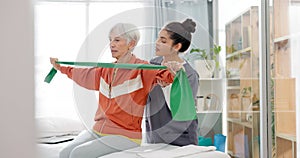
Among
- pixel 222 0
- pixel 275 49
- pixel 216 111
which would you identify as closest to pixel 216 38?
pixel 222 0

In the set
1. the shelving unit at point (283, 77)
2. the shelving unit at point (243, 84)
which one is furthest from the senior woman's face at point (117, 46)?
the shelving unit at point (283, 77)

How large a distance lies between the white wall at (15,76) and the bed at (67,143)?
0.74m

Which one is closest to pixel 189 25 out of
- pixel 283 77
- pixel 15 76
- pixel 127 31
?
pixel 127 31

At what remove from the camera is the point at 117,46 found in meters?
1.53

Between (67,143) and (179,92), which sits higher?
(179,92)

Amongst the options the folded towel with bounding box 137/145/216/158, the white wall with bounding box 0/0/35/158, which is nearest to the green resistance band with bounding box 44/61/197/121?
the folded towel with bounding box 137/145/216/158

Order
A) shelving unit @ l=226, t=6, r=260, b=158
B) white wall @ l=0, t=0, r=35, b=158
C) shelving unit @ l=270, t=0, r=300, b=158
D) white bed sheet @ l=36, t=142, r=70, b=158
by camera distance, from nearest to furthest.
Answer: white wall @ l=0, t=0, r=35, b=158 → white bed sheet @ l=36, t=142, r=70, b=158 → shelving unit @ l=226, t=6, r=260, b=158 → shelving unit @ l=270, t=0, r=300, b=158

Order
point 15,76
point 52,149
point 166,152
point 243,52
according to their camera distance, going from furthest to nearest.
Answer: point 243,52 < point 166,152 < point 52,149 < point 15,76

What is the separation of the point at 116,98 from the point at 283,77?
0.90m

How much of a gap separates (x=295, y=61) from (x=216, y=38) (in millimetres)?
504

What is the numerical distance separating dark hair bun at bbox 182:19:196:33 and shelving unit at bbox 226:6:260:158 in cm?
20

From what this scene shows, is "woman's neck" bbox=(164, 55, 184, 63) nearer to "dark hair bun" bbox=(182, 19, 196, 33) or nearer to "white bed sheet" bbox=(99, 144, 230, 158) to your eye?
"dark hair bun" bbox=(182, 19, 196, 33)

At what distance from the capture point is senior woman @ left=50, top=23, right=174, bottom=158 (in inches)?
59.4

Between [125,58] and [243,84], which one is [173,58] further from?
[243,84]
